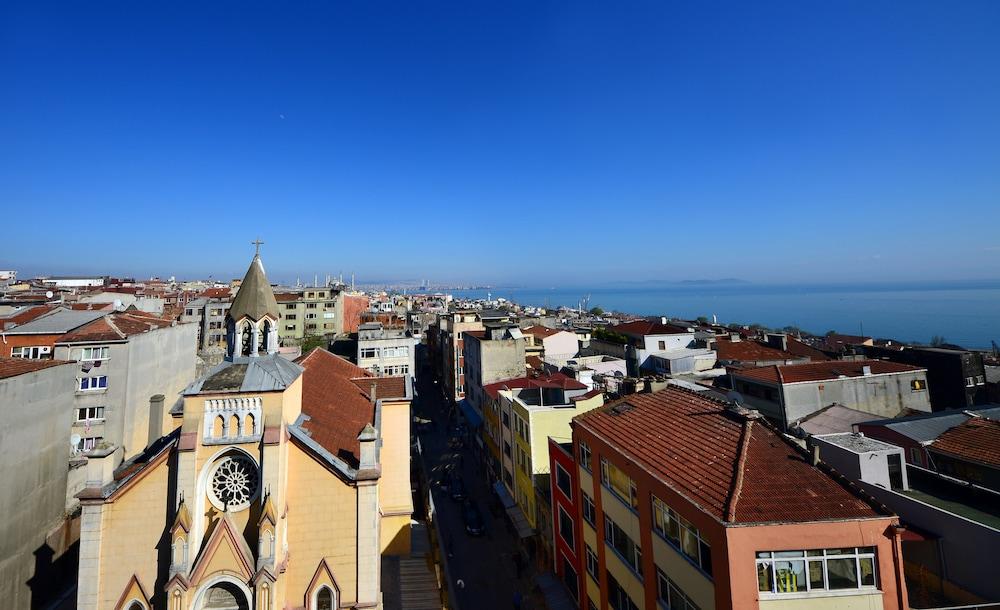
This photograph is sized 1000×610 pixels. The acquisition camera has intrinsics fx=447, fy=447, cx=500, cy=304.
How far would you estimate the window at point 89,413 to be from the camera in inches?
1122

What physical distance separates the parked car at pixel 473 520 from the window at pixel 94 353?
25820mm

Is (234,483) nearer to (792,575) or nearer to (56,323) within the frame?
(792,575)

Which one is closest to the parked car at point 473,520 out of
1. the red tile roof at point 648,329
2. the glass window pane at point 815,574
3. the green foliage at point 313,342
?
the glass window pane at point 815,574

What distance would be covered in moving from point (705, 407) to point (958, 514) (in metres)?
7.01

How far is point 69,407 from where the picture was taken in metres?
24.4

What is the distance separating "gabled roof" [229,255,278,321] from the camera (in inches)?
648

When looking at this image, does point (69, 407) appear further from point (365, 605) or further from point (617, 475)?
Answer: point (617, 475)

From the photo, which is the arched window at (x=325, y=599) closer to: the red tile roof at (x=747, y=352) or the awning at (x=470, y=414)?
the awning at (x=470, y=414)

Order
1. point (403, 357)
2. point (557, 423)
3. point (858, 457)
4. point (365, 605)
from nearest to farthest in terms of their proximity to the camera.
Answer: point (365, 605) → point (858, 457) → point (557, 423) → point (403, 357)

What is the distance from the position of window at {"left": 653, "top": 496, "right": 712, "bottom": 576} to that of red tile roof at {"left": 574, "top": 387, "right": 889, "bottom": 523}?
84 cm

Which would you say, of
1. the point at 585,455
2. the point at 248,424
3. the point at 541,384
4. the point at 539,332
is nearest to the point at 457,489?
the point at 541,384

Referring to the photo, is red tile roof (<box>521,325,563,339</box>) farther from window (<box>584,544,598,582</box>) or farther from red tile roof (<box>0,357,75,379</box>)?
red tile roof (<box>0,357,75,379</box>)

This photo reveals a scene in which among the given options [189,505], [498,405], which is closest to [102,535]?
[189,505]

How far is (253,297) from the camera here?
54.6ft
